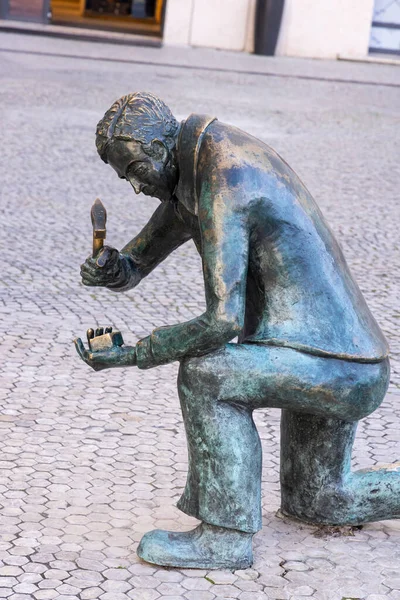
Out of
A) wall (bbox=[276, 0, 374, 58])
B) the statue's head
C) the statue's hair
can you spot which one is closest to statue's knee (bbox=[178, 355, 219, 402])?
the statue's head

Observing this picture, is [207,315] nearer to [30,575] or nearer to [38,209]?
[30,575]

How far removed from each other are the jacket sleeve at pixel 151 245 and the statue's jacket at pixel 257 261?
194 mm

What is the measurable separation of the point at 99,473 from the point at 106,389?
87cm

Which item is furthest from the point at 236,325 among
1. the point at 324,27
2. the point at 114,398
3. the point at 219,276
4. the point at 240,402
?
the point at 324,27

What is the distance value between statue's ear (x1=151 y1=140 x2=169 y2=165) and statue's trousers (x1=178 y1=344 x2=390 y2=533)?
1.74 feet

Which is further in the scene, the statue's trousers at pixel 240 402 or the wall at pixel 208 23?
the wall at pixel 208 23

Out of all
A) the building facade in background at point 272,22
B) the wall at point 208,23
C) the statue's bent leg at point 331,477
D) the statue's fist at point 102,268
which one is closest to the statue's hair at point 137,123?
the statue's fist at point 102,268

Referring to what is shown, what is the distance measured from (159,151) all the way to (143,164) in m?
0.06

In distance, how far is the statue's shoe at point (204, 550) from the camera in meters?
3.23

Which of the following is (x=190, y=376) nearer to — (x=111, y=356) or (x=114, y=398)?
(x=111, y=356)

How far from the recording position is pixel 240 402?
125 inches

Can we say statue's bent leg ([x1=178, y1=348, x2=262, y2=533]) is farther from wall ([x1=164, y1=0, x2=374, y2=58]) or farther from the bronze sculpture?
wall ([x1=164, y1=0, x2=374, y2=58])

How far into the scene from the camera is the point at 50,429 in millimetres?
4250

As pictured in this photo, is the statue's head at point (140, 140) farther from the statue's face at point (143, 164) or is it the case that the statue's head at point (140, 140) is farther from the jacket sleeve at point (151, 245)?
the jacket sleeve at point (151, 245)
